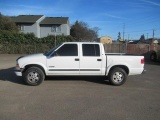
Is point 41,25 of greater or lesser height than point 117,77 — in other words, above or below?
above

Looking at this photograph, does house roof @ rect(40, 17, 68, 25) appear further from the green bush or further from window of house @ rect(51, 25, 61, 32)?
the green bush

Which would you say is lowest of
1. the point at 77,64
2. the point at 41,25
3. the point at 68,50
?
the point at 77,64

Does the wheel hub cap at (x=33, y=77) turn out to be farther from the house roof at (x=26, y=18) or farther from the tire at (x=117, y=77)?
the house roof at (x=26, y=18)

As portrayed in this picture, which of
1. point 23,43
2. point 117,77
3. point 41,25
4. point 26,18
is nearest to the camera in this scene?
point 117,77

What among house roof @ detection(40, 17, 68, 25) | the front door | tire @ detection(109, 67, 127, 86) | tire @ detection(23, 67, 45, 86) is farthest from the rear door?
house roof @ detection(40, 17, 68, 25)

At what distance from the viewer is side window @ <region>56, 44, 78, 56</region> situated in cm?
900

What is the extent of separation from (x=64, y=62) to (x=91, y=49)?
4.05 feet

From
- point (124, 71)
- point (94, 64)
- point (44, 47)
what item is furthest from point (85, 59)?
point (44, 47)

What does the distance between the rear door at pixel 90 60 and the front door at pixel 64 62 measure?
0.79ft

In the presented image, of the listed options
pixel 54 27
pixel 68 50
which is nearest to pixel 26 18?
pixel 54 27

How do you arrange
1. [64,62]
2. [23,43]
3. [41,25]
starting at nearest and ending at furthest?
1. [64,62]
2. [23,43]
3. [41,25]

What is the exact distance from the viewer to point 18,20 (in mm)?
50000

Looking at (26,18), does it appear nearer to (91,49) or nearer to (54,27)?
(54,27)

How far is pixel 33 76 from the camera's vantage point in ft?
28.7
